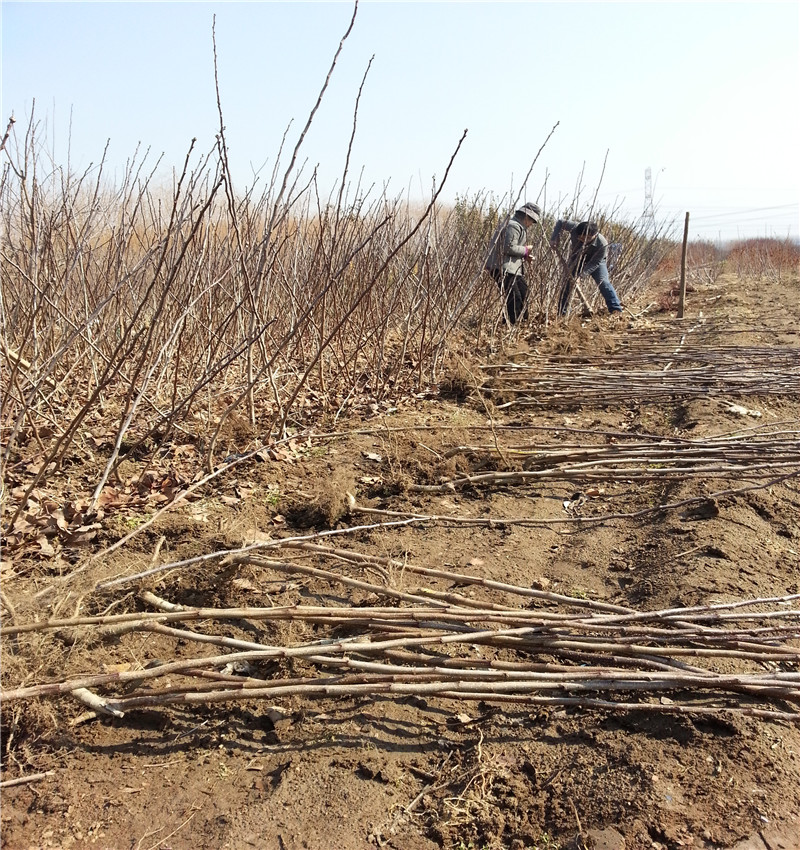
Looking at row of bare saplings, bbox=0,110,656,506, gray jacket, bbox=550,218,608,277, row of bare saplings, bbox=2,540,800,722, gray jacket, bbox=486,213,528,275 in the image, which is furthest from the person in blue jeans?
row of bare saplings, bbox=2,540,800,722

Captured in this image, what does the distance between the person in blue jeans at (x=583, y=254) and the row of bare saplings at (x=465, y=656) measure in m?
6.15

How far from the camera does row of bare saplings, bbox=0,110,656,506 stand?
2.61 meters

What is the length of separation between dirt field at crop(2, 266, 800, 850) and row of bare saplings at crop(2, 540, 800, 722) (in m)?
0.01

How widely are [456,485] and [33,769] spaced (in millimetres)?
2013

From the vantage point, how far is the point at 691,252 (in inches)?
977

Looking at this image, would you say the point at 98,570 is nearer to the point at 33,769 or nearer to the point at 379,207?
the point at 33,769

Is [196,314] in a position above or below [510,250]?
below

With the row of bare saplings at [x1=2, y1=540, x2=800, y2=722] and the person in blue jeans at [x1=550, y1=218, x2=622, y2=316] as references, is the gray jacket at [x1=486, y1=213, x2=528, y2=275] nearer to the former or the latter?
the person in blue jeans at [x1=550, y1=218, x2=622, y2=316]

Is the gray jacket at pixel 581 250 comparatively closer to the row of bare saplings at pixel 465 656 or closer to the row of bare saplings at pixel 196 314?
the row of bare saplings at pixel 196 314

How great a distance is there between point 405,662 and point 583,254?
22.4 feet

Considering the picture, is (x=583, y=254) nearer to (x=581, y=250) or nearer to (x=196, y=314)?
(x=581, y=250)

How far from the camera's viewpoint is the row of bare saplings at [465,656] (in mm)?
1587

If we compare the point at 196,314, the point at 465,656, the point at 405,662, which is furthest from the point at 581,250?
the point at 405,662

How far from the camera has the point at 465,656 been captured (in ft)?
6.08
